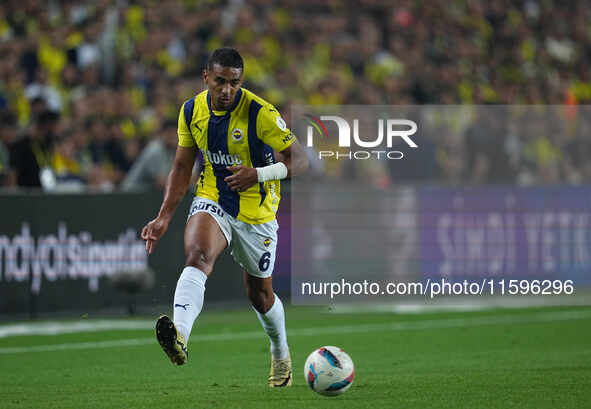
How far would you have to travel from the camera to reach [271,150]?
26.1 feet

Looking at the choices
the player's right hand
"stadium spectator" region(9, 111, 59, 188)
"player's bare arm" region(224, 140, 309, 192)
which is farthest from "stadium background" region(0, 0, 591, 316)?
"player's bare arm" region(224, 140, 309, 192)

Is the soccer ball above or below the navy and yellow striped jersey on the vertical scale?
below

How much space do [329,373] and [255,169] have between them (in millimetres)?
1425

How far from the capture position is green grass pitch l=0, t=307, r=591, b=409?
24.5ft

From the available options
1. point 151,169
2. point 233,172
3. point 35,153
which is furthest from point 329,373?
point 151,169

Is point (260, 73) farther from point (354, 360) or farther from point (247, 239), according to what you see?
point (247, 239)

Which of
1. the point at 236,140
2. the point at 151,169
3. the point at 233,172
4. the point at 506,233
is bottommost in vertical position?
the point at 506,233

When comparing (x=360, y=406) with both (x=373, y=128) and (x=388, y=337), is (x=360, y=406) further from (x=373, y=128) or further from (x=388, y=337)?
(x=373, y=128)

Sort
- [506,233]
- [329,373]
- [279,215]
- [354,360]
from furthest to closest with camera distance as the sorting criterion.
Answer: [506,233] → [279,215] → [354,360] → [329,373]

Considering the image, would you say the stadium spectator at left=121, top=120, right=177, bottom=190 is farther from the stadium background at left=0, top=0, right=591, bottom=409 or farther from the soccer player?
the soccer player

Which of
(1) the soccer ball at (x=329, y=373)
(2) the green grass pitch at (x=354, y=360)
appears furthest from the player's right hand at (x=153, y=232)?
(1) the soccer ball at (x=329, y=373)

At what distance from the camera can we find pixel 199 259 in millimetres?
7457

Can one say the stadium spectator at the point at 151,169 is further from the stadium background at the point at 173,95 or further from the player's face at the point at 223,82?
the player's face at the point at 223,82

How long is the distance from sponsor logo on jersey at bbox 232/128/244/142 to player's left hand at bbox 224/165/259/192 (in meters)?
0.34
